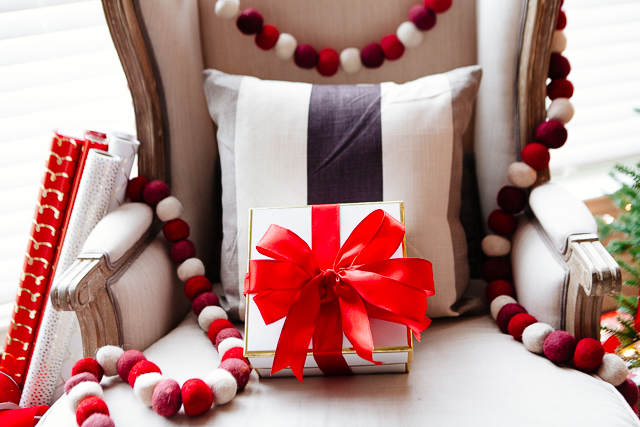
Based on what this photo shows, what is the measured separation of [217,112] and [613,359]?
824 millimetres

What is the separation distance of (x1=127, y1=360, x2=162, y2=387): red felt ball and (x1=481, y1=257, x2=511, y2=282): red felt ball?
0.65m

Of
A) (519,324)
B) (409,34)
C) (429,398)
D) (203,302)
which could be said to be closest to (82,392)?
(203,302)

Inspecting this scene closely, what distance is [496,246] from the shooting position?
927mm

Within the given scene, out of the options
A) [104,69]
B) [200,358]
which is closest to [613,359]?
[200,358]

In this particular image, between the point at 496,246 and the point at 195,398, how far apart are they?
0.64 m

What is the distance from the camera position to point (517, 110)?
0.96 m

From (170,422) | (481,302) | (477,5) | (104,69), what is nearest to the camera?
(170,422)

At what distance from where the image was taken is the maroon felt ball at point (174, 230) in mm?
948

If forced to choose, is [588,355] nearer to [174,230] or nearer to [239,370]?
[239,370]

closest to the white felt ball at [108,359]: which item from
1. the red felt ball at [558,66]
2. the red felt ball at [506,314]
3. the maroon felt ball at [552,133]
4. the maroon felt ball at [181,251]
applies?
the maroon felt ball at [181,251]

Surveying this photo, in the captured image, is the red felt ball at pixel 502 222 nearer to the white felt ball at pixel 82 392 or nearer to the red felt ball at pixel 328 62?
the red felt ball at pixel 328 62

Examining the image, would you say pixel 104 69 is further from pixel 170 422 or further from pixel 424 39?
pixel 170 422

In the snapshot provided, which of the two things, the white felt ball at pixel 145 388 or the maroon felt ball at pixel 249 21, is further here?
the maroon felt ball at pixel 249 21

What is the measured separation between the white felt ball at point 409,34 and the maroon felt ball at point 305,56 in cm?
20
